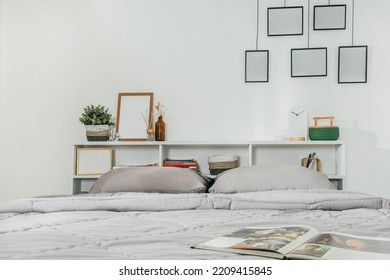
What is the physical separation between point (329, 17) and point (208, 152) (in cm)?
119

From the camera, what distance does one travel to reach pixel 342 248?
3.28 feet

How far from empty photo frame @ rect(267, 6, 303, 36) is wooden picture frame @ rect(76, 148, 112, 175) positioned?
1343 millimetres

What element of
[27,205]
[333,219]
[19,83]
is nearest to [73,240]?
[27,205]

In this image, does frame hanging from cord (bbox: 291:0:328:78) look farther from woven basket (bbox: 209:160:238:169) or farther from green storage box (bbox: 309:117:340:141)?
woven basket (bbox: 209:160:238:169)

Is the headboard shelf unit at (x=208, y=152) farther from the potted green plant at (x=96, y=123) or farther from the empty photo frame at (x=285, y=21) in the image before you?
the empty photo frame at (x=285, y=21)

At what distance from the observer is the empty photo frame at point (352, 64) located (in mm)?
3217

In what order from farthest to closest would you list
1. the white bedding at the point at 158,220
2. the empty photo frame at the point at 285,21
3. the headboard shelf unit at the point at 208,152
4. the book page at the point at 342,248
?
the empty photo frame at the point at 285,21 → the headboard shelf unit at the point at 208,152 → the white bedding at the point at 158,220 → the book page at the point at 342,248

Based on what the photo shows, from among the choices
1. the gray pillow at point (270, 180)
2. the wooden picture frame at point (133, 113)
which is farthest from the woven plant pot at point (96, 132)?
the gray pillow at point (270, 180)

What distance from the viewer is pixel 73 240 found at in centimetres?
122

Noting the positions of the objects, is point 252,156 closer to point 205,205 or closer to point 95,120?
point 95,120

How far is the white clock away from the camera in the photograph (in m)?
3.15

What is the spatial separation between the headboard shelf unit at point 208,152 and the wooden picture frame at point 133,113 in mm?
107

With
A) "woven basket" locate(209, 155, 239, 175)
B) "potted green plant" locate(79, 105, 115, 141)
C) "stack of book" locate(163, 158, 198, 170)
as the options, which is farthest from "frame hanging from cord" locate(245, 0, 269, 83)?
"potted green plant" locate(79, 105, 115, 141)

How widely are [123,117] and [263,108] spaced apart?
36.9 inches
